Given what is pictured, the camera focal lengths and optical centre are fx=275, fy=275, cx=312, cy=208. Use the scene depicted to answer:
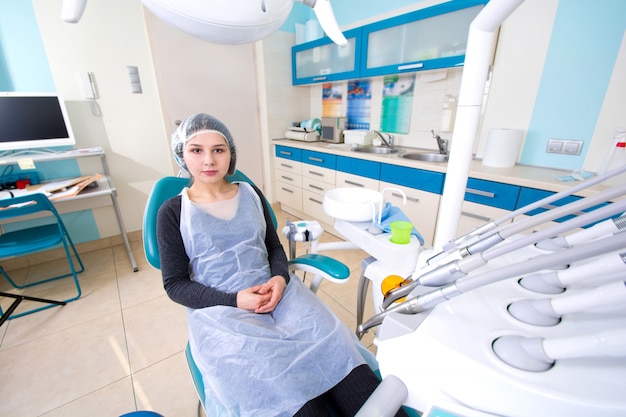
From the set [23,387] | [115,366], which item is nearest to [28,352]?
[23,387]

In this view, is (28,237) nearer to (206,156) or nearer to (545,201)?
(206,156)

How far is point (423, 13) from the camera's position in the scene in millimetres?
2084

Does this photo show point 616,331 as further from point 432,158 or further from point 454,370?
point 432,158

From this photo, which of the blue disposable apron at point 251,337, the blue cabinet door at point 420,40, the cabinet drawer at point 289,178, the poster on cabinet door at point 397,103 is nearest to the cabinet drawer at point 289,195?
the cabinet drawer at point 289,178

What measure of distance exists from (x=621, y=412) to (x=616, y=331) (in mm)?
86

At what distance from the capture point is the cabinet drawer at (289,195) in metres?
3.29

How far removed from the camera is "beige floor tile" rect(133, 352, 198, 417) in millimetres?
1291

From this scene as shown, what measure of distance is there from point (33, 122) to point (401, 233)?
9.24 ft

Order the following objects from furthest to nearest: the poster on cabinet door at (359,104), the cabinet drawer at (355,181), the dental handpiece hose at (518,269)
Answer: the poster on cabinet door at (359,104)
the cabinet drawer at (355,181)
the dental handpiece hose at (518,269)

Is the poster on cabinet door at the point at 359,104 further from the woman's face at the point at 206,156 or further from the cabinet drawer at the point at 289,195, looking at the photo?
the woman's face at the point at 206,156

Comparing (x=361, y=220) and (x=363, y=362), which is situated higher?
(x=361, y=220)

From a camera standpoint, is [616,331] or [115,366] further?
[115,366]

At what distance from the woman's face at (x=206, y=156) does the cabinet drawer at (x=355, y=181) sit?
1.54m

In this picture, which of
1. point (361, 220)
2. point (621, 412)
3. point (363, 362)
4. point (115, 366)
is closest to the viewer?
point (621, 412)
